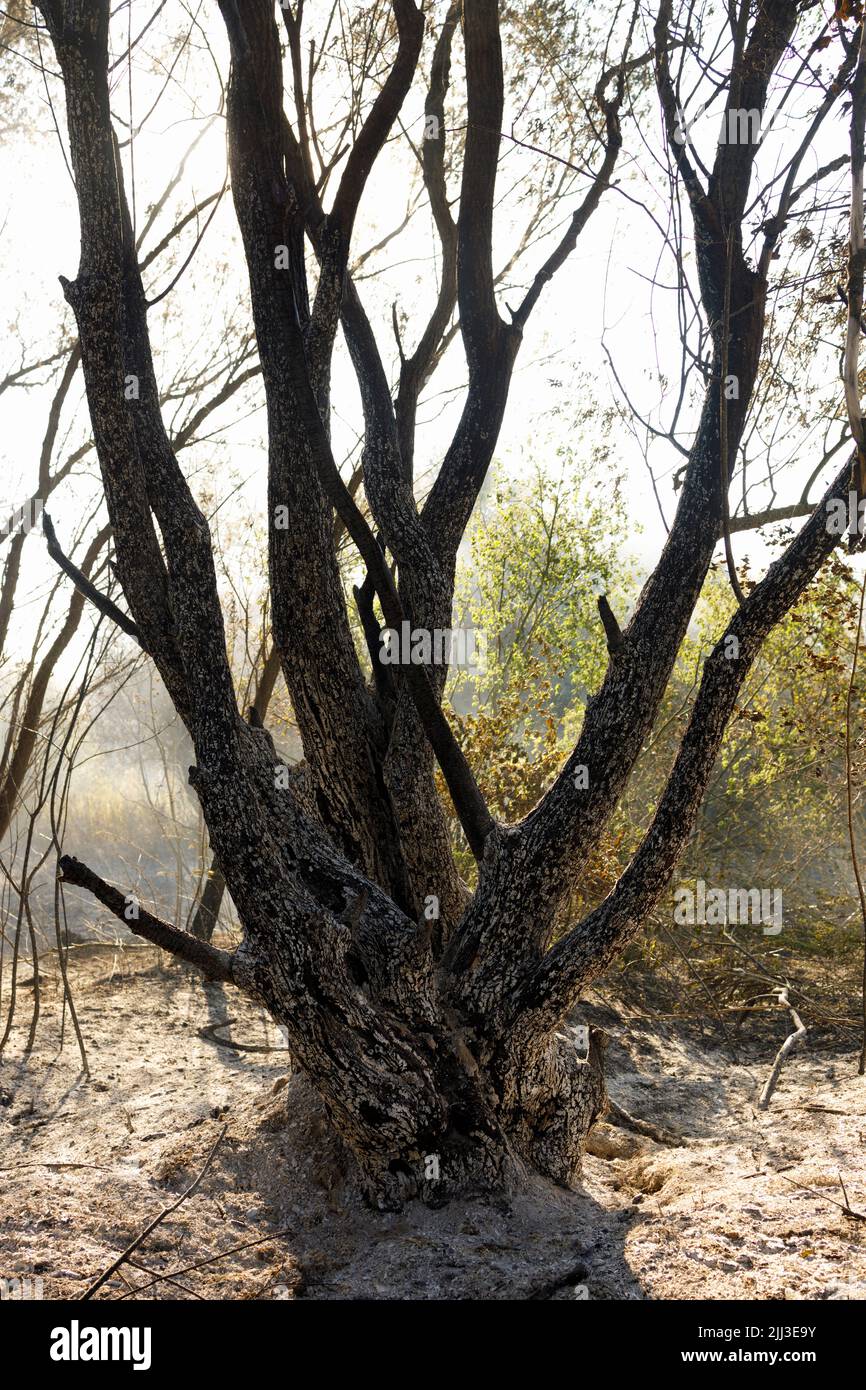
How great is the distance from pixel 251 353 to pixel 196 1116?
4.52 metres

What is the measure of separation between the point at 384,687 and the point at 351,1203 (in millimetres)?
1627

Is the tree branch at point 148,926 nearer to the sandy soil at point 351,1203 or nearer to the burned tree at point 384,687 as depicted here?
the burned tree at point 384,687

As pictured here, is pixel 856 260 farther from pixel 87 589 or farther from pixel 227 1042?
pixel 227 1042

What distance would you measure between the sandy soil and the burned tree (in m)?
0.24

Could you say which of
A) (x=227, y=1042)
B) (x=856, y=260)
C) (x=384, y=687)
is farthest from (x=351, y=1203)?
(x=856, y=260)

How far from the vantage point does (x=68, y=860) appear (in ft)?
8.43

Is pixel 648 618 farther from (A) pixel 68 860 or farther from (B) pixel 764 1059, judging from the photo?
(B) pixel 764 1059

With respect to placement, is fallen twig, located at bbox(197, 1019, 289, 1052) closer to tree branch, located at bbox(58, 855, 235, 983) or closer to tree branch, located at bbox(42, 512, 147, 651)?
tree branch, located at bbox(58, 855, 235, 983)

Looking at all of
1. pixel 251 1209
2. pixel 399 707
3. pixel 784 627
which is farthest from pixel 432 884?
pixel 784 627

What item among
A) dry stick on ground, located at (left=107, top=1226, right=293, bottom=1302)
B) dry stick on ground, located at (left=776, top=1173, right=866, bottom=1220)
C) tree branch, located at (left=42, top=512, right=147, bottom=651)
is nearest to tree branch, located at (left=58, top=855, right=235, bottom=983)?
dry stick on ground, located at (left=107, top=1226, right=293, bottom=1302)

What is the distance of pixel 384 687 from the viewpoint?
356 centimetres

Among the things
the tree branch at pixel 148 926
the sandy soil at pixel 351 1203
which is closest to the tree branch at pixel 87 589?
the tree branch at pixel 148 926

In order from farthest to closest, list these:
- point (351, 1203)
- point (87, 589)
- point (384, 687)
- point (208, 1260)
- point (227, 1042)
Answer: point (227, 1042)
point (384, 687)
point (87, 589)
point (351, 1203)
point (208, 1260)

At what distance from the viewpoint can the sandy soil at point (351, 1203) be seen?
2.50 meters
